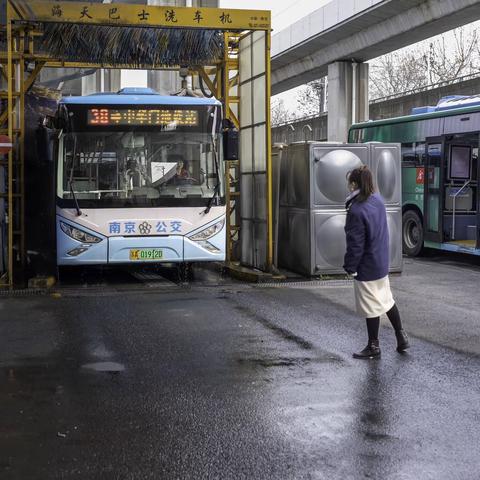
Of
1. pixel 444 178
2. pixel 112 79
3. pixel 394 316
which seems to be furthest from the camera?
pixel 112 79

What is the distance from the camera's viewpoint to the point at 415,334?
8234mm

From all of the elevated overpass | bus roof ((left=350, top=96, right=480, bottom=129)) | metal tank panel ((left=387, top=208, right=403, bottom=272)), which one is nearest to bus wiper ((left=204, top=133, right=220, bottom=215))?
metal tank panel ((left=387, top=208, right=403, bottom=272))

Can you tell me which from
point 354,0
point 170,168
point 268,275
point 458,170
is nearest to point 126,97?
point 170,168

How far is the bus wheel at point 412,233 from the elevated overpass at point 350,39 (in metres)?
9.34

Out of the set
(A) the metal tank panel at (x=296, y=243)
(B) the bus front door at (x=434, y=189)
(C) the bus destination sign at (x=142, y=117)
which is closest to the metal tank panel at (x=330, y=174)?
(A) the metal tank panel at (x=296, y=243)

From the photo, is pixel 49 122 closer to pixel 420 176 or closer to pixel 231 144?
pixel 231 144

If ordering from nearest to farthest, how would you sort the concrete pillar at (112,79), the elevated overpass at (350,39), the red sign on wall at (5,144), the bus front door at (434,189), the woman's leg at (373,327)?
the woman's leg at (373,327) → the red sign on wall at (5,144) → the bus front door at (434,189) → the elevated overpass at (350,39) → the concrete pillar at (112,79)

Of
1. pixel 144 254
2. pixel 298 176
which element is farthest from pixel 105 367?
pixel 298 176

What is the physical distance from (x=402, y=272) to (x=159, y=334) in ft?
22.6

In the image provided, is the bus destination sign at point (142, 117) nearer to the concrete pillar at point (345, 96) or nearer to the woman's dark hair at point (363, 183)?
the woman's dark hair at point (363, 183)

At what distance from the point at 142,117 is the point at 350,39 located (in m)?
21.5

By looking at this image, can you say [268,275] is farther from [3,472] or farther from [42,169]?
[3,472]

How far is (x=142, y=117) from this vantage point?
11.9 meters

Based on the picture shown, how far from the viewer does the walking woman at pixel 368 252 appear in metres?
6.99
